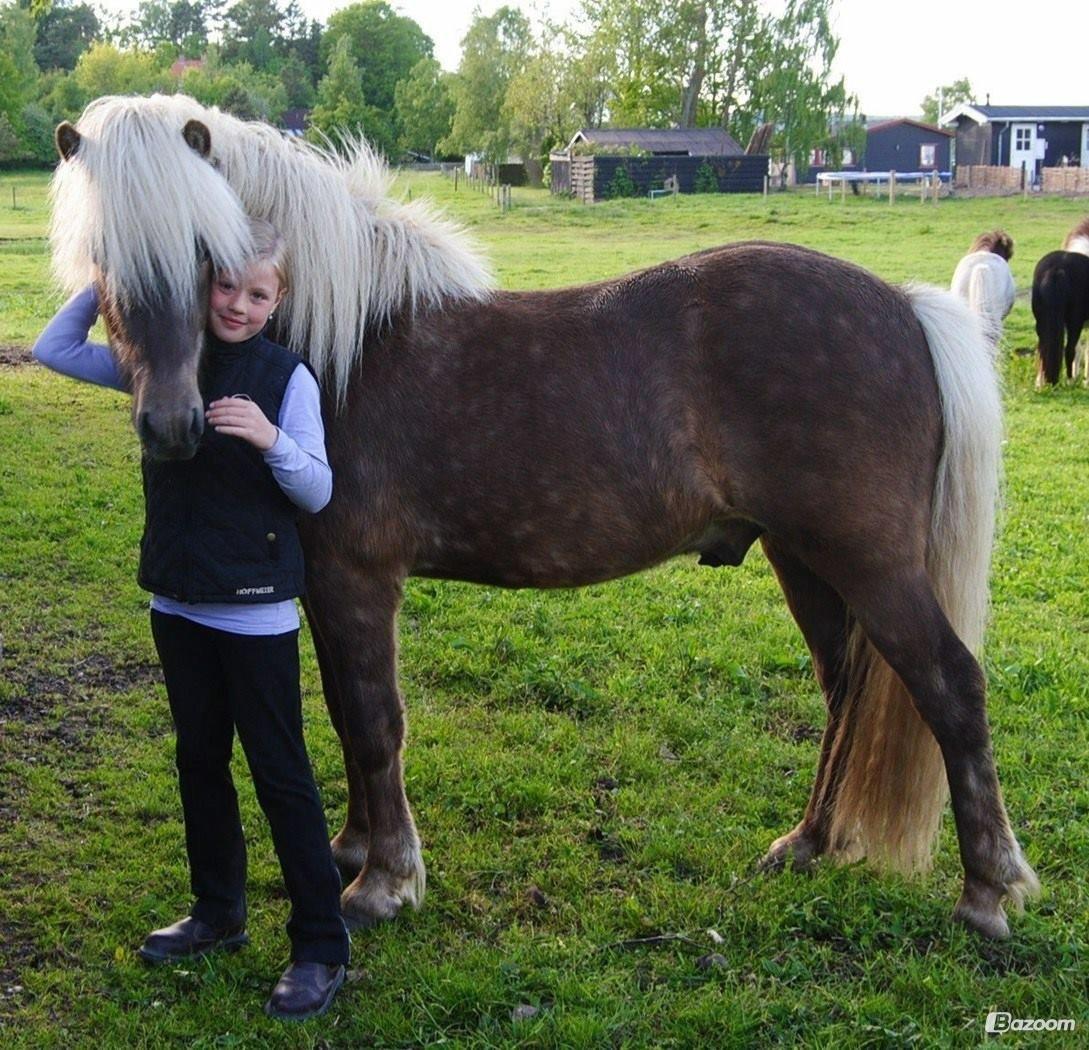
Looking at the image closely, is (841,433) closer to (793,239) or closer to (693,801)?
(693,801)

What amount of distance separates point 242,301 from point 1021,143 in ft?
232

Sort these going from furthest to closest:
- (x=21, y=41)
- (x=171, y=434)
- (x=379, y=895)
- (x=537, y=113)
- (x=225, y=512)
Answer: (x=537, y=113) < (x=21, y=41) < (x=379, y=895) < (x=225, y=512) < (x=171, y=434)

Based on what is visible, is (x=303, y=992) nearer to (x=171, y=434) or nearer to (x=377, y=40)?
(x=171, y=434)

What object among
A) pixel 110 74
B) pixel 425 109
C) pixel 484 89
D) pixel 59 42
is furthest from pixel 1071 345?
pixel 59 42

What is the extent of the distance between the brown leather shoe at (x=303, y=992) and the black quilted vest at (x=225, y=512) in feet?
3.31

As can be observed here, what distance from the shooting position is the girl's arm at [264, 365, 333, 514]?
2.85m

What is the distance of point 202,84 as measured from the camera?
160ft

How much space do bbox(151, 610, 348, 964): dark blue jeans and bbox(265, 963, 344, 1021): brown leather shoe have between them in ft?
0.10

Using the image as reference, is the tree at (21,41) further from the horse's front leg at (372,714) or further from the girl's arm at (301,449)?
the girl's arm at (301,449)

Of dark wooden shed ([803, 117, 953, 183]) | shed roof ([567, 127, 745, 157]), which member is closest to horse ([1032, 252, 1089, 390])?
shed roof ([567, 127, 745, 157])

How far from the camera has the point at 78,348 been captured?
10.1 feet

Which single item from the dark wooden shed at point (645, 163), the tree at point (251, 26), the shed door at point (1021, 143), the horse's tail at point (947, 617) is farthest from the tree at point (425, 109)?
the horse's tail at point (947, 617)

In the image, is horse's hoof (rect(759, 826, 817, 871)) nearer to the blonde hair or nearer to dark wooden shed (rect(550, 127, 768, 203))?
the blonde hair

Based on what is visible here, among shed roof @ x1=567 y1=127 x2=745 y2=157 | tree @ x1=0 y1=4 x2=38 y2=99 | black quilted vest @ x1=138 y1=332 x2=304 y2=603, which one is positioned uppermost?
tree @ x1=0 y1=4 x2=38 y2=99
